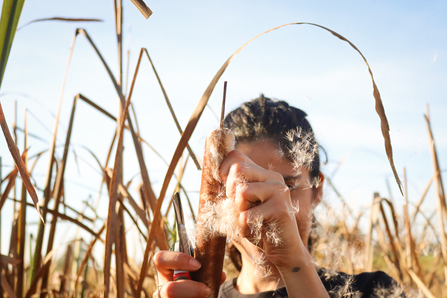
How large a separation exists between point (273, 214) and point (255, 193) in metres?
0.09

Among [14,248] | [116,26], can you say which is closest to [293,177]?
[116,26]

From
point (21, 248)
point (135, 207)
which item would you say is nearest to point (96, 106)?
point (135, 207)

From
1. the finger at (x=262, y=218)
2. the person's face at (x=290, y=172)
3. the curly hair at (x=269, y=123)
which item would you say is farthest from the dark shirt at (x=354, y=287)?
the finger at (x=262, y=218)

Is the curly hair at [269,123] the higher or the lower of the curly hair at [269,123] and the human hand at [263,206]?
the higher

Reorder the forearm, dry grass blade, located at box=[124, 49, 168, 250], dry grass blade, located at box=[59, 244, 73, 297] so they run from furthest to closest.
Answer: dry grass blade, located at box=[59, 244, 73, 297] < dry grass blade, located at box=[124, 49, 168, 250] < the forearm

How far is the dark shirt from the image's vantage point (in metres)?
1.61

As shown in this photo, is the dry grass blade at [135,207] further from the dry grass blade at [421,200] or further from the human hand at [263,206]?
the dry grass blade at [421,200]

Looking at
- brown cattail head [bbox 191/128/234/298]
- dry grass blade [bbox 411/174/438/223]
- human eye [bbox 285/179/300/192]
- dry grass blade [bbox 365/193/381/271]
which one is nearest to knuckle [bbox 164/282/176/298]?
brown cattail head [bbox 191/128/234/298]

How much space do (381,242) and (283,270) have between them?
1667 millimetres

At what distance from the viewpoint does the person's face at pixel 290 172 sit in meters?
1.48

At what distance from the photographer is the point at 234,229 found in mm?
844

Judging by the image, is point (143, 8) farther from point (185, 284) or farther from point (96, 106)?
point (96, 106)

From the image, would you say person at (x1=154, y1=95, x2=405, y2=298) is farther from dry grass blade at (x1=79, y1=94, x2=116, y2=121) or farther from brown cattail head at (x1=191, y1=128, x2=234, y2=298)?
dry grass blade at (x1=79, y1=94, x2=116, y2=121)

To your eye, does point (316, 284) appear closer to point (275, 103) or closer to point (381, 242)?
point (275, 103)
